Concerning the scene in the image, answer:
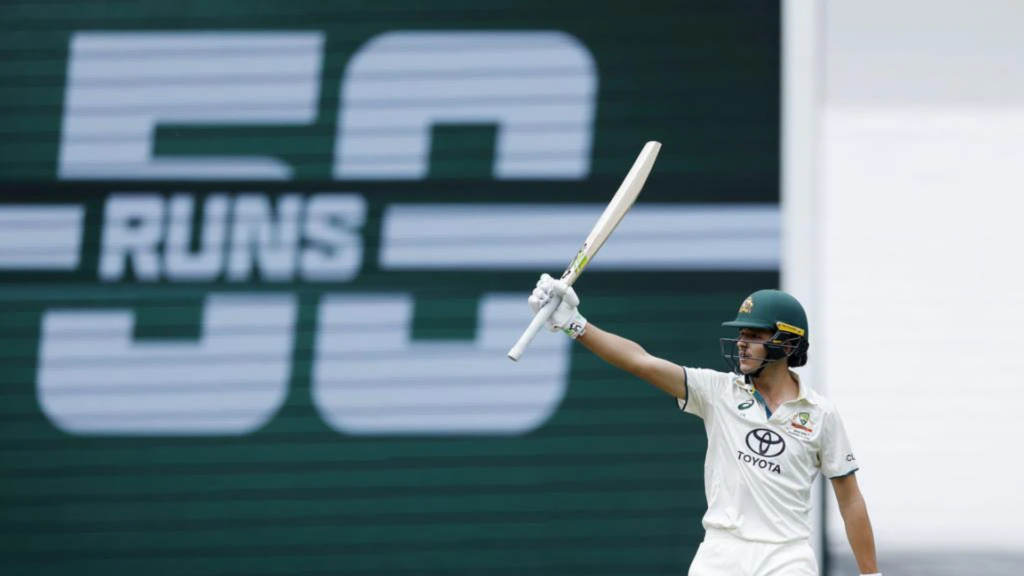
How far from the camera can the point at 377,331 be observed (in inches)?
287

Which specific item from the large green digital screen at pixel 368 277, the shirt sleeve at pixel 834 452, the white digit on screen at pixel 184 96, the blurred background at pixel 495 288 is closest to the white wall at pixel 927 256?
the blurred background at pixel 495 288

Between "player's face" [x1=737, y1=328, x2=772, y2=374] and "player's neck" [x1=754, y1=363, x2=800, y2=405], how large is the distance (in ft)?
0.25

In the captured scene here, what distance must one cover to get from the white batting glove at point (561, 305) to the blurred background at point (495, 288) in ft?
8.33

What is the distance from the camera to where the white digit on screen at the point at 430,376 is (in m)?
7.25

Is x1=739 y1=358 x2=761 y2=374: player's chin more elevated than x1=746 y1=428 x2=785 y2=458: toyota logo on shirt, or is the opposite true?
x1=739 y1=358 x2=761 y2=374: player's chin

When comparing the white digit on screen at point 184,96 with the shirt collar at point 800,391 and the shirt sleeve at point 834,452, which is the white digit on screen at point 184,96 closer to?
the shirt collar at point 800,391

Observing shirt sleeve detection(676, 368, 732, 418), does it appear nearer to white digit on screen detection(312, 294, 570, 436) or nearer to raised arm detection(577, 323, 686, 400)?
raised arm detection(577, 323, 686, 400)

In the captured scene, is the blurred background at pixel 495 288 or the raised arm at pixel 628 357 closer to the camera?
the raised arm at pixel 628 357

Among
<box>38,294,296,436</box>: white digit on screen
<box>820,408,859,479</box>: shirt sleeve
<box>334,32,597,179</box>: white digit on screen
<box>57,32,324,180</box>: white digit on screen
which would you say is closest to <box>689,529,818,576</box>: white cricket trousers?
<box>820,408,859,479</box>: shirt sleeve

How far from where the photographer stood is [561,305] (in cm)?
466

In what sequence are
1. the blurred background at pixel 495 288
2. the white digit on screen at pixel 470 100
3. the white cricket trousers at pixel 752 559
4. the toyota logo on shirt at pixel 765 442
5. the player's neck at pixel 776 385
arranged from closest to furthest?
the white cricket trousers at pixel 752 559 → the toyota logo on shirt at pixel 765 442 → the player's neck at pixel 776 385 → the blurred background at pixel 495 288 → the white digit on screen at pixel 470 100

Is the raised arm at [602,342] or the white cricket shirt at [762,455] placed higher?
the raised arm at [602,342]

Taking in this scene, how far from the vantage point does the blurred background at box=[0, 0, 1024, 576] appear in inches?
284

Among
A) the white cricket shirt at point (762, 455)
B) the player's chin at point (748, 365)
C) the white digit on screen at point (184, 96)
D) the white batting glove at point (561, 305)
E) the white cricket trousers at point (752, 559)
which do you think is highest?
the white digit on screen at point (184, 96)
